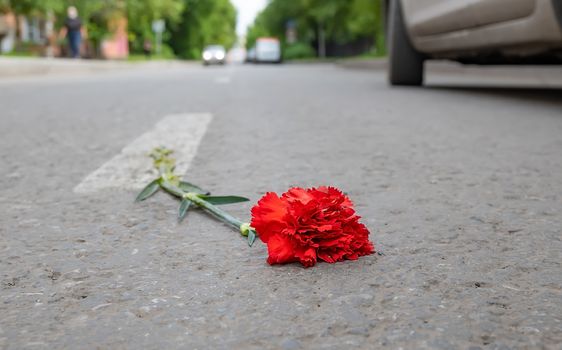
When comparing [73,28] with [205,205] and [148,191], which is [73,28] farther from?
[205,205]

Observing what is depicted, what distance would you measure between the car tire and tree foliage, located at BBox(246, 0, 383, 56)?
659 inches

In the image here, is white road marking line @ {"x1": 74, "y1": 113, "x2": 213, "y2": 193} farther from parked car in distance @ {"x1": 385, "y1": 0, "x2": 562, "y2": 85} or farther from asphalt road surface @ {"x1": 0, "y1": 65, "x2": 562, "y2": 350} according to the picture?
parked car in distance @ {"x1": 385, "y1": 0, "x2": 562, "y2": 85}

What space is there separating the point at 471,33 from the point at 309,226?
177 inches

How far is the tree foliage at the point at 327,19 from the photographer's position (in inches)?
1115

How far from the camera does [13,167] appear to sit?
8.46 feet

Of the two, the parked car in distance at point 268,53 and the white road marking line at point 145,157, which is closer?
the white road marking line at point 145,157

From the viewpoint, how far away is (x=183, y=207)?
5.88ft

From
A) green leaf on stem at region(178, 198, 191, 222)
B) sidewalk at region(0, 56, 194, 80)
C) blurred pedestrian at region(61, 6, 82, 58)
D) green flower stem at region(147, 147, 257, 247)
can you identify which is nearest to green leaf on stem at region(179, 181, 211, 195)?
green flower stem at region(147, 147, 257, 247)

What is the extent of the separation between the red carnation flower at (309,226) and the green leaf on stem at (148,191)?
0.72 metres

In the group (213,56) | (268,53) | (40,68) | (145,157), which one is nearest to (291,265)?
(145,157)

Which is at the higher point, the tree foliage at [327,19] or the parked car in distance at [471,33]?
the tree foliage at [327,19]

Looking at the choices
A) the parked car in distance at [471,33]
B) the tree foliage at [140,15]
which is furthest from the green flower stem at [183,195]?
the tree foliage at [140,15]

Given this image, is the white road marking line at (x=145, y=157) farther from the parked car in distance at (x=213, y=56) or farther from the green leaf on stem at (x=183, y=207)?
the parked car in distance at (x=213, y=56)

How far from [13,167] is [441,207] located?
159 cm
